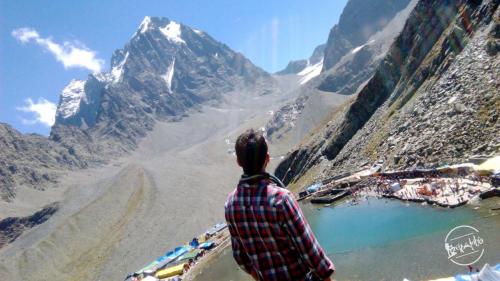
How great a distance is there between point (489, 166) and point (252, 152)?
44.9m

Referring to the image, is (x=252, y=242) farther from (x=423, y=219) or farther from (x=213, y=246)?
(x=213, y=246)

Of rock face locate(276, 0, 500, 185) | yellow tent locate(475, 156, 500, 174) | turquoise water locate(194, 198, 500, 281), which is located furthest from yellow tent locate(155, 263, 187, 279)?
yellow tent locate(475, 156, 500, 174)

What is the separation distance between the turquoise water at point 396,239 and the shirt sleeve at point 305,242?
24.5 metres

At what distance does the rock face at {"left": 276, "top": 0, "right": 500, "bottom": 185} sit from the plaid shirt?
5001 centimetres

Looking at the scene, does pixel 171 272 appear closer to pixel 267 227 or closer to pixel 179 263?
pixel 179 263

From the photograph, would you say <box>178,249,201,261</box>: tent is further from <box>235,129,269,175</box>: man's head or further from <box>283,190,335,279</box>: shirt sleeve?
<box>283,190,335,279</box>: shirt sleeve

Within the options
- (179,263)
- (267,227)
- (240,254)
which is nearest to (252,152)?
(267,227)

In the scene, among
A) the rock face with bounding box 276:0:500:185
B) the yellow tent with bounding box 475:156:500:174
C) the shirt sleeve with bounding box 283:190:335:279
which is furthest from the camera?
the rock face with bounding box 276:0:500:185

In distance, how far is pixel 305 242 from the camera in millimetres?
5496

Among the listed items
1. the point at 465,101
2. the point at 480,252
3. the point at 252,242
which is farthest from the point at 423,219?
the point at 252,242

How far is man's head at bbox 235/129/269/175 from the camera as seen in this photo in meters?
6.04

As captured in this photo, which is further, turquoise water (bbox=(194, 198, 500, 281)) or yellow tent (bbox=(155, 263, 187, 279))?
yellow tent (bbox=(155, 263, 187, 279))

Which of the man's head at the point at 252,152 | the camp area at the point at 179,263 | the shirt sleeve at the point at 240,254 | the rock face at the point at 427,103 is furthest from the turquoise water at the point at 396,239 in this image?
the man's head at the point at 252,152

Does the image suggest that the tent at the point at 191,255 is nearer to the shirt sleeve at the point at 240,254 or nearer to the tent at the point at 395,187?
the tent at the point at 395,187
